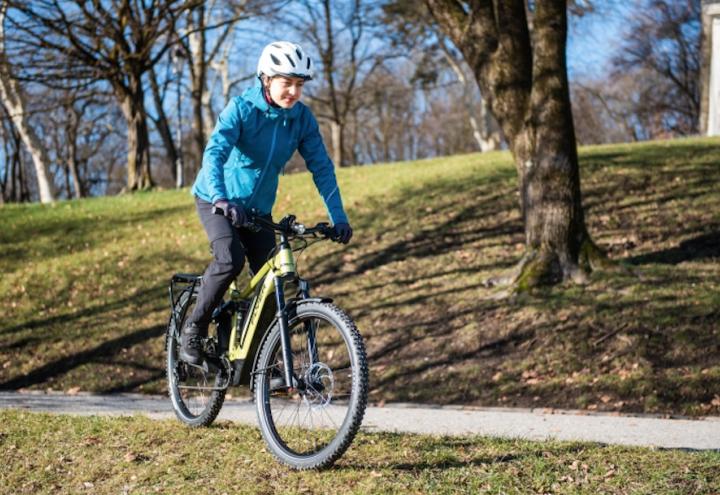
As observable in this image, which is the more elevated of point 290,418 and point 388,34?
point 388,34

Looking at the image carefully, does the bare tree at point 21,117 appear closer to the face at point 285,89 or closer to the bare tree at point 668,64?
the face at point 285,89

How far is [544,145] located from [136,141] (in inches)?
595

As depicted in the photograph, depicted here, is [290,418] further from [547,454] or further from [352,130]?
[352,130]

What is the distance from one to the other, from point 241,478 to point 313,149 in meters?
1.96

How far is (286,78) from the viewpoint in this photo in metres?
4.69

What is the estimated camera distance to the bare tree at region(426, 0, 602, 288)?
965 centimetres

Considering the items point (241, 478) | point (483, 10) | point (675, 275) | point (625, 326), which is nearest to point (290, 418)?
point (241, 478)

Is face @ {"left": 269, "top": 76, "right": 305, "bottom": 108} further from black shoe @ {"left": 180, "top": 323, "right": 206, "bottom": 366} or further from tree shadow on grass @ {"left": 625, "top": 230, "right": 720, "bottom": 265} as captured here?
tree shadow on grass @ {"left": 625, "top": 230, "right": 720, "bottom": 265}

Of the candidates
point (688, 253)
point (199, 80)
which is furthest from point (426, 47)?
point (688, 253)

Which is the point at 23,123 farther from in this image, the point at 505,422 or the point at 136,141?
the point at 505,422

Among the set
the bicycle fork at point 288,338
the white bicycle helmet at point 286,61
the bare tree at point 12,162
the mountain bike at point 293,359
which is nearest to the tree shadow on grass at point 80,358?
the mountain bike at point 293,359

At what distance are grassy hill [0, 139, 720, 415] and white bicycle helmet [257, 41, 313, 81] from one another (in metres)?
4.36

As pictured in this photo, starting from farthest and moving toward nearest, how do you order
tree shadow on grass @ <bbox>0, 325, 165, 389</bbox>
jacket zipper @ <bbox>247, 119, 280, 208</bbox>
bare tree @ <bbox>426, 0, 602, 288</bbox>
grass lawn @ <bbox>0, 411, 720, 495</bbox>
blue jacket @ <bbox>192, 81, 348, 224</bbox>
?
tree shadow on grass @ <bbox>0, 325, 165, 389</bbox>, bare tree @ <bbox>426, 0, 602, 288</bbox>, jacket zipper @ <bbox>247, 119, 280, 208</bbox>, blue jacket @ <bbox>192, 81, 348, 224</bbox>, grass lawn @ <bbox>0, 411, 720, 495</bbox>

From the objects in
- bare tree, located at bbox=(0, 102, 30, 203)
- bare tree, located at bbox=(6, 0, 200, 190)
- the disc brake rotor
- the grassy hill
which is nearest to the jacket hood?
the disc brake rotor
